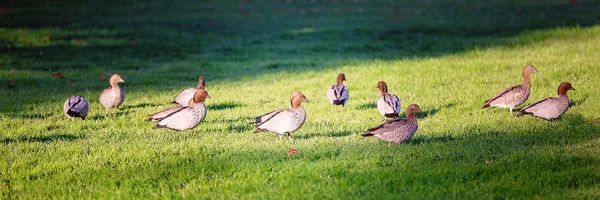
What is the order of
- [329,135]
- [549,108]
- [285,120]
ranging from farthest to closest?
[549,108]
[329,135]
[285,120]

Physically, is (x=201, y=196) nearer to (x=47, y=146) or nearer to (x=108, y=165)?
(x=108, y=165)

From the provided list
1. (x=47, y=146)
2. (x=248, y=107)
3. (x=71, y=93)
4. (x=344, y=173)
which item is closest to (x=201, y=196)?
(x=344, y=173)

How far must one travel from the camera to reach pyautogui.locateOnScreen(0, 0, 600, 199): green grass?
7.67 m

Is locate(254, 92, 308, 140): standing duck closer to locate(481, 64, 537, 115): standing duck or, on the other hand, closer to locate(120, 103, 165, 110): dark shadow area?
locate(481, 64, 537, 115): standing duck

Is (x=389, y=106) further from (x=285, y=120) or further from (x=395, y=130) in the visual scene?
(x=285, y=120)

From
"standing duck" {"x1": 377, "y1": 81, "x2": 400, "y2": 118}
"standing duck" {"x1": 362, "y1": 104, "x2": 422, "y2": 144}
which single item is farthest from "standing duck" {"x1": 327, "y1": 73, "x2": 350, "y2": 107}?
"standing duck" {"x1": 362, "y1": 104, "x2": 422, "y2": 144}

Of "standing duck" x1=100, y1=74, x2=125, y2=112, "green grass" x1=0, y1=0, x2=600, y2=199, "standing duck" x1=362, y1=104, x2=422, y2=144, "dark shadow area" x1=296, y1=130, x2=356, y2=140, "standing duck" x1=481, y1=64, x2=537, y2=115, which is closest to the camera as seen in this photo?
"green grass" x1=0, y1=0, x2=600, y2=199

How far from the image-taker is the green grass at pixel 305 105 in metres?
7.67

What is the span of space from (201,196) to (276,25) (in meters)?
20.1

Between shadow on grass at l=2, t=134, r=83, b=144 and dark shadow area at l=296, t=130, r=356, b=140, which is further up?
shadow on grass at l=2, t=134, r=83, b=144

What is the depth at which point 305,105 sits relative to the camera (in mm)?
12891

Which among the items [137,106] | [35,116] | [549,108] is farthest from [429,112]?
[35,116]

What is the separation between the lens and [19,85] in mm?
16094

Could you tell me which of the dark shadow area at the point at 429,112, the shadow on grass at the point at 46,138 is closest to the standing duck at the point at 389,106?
the dark shadow area at the point at 429,112
